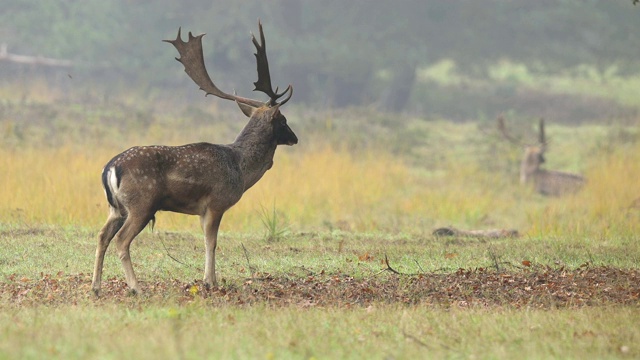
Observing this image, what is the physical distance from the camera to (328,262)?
11.0m

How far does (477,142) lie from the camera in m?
28.2

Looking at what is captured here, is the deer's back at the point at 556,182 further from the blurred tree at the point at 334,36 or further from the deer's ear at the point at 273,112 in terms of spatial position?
the blurred tree at the point at 334,36

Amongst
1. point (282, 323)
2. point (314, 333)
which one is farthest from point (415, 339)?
point (282, 323)

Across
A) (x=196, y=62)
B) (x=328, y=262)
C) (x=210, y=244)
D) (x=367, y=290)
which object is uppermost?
(x=196, y=62)

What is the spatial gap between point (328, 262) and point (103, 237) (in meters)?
2.86

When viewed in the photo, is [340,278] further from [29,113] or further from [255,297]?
[29,113]

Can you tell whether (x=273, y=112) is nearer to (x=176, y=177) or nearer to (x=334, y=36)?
(x=176, y=177)

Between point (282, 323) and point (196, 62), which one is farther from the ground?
point (196, 62)

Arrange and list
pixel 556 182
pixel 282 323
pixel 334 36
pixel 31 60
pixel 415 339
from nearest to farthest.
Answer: pixel 415 339 < pixel 282 323 < pixel 556 182 < pixel 31 60 < pixel 334 36

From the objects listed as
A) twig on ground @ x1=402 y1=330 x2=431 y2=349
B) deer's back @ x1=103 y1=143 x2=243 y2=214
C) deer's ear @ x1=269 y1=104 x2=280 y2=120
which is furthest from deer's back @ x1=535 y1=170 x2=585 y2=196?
twig on ground @ x1=402 y1=330 x2=431 y2=349

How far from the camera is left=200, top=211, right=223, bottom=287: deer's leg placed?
9336 mm

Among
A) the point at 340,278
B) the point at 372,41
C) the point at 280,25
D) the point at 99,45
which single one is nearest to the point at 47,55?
the point at 99,45

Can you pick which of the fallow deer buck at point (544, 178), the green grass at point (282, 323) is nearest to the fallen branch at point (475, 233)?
the green grass at point (282, 323)

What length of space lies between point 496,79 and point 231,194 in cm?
3567
